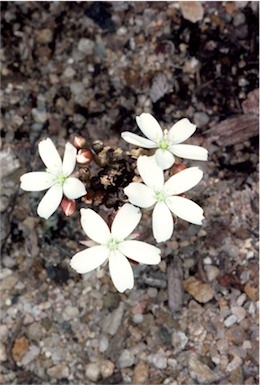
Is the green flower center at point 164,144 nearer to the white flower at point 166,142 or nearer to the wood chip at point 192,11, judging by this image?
the white flower at point 166,142

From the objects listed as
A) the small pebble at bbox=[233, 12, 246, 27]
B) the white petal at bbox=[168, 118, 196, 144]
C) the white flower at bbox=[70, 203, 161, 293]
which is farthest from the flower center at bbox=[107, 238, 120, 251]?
the small pebble at bbox=[233, 12, 246, 27]

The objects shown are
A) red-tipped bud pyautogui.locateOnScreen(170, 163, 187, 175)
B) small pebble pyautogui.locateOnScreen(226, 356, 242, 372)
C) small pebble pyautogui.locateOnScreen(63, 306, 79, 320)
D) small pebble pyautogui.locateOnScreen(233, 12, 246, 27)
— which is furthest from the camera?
small pebble pyautogui.locateOnScreen(233, 12, 246, 27)

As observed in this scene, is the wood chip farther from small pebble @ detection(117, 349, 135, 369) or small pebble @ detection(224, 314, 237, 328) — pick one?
small pebble @ detection(117, 349, 135, 369)

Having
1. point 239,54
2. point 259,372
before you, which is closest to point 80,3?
point 239,54

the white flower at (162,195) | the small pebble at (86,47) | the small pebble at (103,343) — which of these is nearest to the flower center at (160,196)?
the white flower at (162,195)

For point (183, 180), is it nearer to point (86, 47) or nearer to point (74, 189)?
point (74, 189)

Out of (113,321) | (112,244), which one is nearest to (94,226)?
(112,244)

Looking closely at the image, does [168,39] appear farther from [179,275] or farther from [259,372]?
[259,372]
